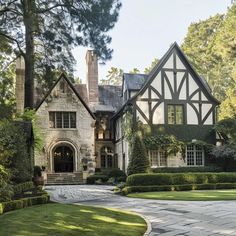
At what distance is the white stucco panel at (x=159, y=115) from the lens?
30.3 m

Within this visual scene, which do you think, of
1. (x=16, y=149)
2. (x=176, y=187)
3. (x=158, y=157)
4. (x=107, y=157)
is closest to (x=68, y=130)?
(x=107, y=157)

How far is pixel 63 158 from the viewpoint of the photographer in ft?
109

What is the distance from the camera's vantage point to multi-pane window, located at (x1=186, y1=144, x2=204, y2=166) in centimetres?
3072

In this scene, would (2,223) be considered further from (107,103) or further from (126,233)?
(107,103)

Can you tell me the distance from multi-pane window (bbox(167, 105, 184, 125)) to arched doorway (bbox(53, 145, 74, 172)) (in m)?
8.92

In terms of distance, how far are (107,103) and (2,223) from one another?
2950 centimetres

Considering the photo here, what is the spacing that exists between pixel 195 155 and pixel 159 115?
431 cm

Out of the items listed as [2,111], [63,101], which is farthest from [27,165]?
[63,101]

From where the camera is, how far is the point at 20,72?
97.1 feet

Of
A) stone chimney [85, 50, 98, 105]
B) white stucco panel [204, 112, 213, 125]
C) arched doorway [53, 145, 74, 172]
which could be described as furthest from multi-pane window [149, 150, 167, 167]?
stone chimney [85, 50, 98, 105]

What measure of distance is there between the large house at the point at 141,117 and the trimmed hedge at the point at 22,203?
14779 mm

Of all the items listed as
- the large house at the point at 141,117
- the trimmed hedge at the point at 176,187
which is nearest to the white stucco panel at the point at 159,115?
the large house at the point at 141,117

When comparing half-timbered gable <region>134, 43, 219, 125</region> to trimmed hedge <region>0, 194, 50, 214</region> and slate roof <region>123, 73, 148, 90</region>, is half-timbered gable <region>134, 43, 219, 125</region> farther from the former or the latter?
trimmed hedge <region>0, 194, 50, 214</region>

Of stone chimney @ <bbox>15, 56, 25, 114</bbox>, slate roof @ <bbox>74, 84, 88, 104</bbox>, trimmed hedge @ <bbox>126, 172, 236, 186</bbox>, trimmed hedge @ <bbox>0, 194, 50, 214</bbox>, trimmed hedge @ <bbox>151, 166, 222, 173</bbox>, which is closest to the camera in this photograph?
trimmed hedge @ <bbox>0, 194, 50, 214</bbox>
